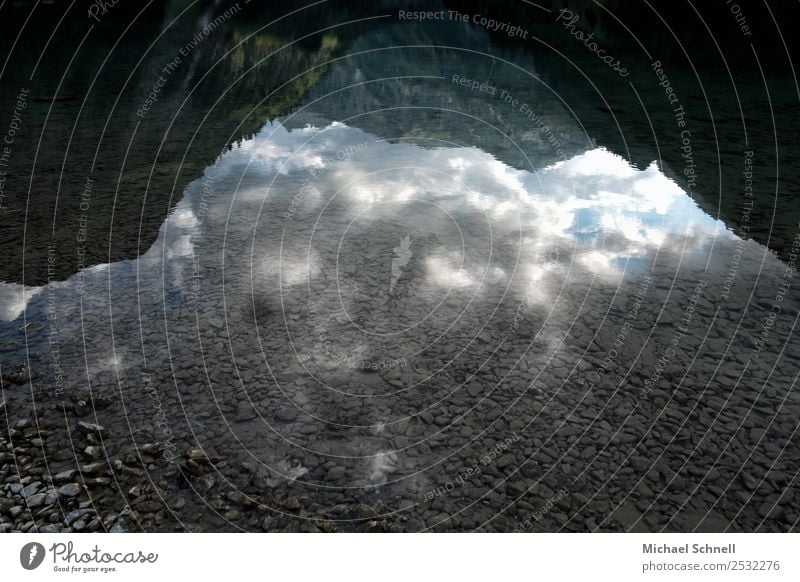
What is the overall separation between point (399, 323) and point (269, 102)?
82.1 feet

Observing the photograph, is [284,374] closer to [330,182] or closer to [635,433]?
[635,433]

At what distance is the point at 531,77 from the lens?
4028 cm

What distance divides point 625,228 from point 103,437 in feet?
47.6

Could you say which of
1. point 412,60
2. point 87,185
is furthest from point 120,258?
point 412,60
